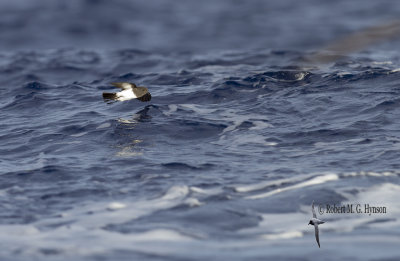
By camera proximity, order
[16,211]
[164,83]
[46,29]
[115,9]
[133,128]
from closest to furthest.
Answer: [16,211]
[133,128]
[164,83]
[46,29]
[115,9]

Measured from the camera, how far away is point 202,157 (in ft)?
43.5

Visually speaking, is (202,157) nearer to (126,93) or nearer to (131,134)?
(131,134)

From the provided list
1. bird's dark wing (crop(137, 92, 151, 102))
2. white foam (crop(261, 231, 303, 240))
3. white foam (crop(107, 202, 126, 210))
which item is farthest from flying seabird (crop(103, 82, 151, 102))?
white foam (crop(261, 231, 303, 240))

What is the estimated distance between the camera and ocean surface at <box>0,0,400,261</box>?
997cm

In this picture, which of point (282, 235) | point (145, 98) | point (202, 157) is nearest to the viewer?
point (282, 235)

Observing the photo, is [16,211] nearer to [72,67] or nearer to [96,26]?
[72,67]

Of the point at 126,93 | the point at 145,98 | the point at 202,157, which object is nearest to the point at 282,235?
the point at 202,157

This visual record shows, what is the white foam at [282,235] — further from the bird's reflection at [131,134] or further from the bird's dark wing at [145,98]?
the bird's dark wing at [145,98]

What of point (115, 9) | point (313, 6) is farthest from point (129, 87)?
point (313, 6)

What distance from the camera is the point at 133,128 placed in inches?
601

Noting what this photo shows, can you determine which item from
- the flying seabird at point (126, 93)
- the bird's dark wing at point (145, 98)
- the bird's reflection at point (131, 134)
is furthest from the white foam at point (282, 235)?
the bird's dark wing at point (145, 98)

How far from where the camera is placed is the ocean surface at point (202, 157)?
392 inches

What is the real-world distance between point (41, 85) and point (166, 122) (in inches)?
252

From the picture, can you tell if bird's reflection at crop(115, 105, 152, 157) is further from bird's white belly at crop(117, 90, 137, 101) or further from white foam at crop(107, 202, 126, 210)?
white foam at crop(107, 202, 126, 210)
